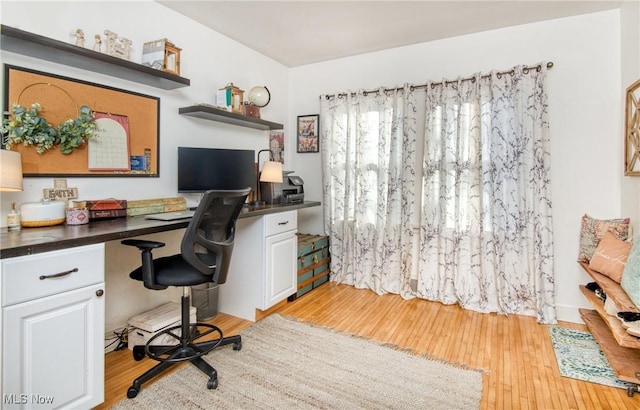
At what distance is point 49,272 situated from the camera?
1.34 metres

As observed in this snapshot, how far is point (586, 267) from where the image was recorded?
95.3 inches

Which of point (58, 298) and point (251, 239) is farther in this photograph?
point (251, 239)

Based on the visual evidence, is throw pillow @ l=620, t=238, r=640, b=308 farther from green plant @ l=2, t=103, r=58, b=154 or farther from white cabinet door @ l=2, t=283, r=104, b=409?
green plant @ l=2, t=103, r=58, b=154

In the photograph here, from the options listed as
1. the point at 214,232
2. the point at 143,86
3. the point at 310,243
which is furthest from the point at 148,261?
the point at 310,243

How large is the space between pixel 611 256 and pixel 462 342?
1.10 metres

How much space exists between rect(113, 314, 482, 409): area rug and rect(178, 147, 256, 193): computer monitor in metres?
1.22

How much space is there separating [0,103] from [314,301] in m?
2.53

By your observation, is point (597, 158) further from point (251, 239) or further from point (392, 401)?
point (251, 239)

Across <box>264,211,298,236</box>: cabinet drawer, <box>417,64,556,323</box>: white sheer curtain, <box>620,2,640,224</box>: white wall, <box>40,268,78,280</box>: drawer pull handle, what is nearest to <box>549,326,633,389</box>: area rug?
<box>417,64,556,323</box>: white sheer curtain

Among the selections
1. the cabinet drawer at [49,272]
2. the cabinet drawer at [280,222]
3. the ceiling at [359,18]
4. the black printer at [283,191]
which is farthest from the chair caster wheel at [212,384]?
the ceiling at [359,18]

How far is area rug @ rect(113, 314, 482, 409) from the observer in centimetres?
170

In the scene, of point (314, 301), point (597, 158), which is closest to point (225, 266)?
point (314, 301)

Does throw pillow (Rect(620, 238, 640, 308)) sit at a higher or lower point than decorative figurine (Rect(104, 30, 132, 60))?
lower

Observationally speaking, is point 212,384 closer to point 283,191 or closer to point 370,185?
point 283,191
